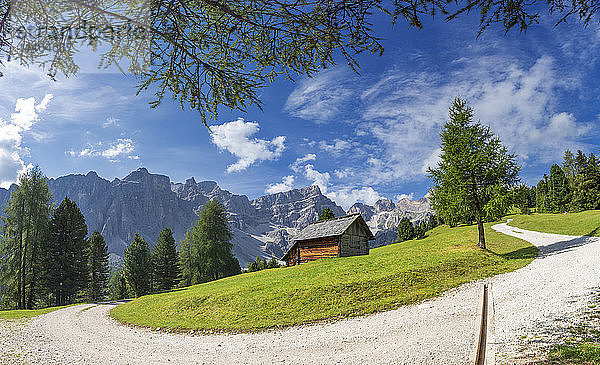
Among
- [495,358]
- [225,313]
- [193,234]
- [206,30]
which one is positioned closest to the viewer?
[206,30]

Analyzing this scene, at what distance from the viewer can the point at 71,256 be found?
123 ft

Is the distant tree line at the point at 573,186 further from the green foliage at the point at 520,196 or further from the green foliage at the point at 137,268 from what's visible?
the green foliage at the point at 137,268

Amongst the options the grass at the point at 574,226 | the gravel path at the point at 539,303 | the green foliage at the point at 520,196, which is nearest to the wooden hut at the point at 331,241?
the green foliage at the point at 520,196

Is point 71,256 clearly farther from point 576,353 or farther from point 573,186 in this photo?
point 573,186

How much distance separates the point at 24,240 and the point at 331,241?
31.5 metres

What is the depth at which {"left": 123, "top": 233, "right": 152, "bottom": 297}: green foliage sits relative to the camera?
153 feet

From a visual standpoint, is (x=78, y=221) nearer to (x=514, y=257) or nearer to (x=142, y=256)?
(x=142, y=256)

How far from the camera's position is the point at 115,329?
14.3m

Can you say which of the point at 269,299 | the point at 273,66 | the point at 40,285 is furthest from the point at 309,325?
the point at 40,285

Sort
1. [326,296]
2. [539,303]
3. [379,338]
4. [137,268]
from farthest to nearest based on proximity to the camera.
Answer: [137,268] → [326,296] → [539,303] → [379,338]

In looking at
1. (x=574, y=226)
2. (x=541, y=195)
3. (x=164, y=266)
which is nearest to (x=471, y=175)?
(x=574, y=226)

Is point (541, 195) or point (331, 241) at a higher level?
point (541, 195)

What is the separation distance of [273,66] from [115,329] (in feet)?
48.7

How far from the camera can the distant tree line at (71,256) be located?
31.4 meters
